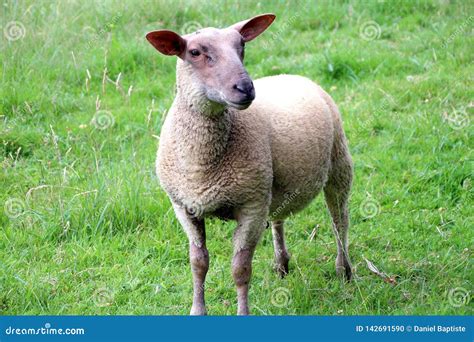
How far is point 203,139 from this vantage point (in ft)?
13.8

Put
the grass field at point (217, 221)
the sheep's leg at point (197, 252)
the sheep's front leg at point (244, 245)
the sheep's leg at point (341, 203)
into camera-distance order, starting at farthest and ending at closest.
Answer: the sheep's leg at point (341, 203), the grass field at point (217, 221), the sheep's leg at point (197, 252), the sheep's front leg at point (244, 245)

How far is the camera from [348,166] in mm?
5188

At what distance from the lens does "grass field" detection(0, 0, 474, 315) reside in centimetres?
497

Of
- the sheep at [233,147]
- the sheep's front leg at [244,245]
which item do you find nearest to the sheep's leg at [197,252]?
the sheep at [233,147]

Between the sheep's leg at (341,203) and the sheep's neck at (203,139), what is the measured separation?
44.7 inches

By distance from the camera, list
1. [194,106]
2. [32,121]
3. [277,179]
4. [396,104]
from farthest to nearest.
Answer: [396,104]
[32,121]
[277,179]
[194,106]

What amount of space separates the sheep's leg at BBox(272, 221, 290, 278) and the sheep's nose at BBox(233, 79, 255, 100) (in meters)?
1.66

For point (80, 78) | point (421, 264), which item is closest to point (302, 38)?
point (80, 78)

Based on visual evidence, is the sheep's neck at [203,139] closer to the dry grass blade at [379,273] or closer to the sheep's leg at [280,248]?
the sheep's leg at [280,248]

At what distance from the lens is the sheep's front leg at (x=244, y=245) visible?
4.32m

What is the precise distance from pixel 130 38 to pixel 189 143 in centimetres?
→ 430

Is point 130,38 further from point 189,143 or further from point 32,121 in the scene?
point 189,143

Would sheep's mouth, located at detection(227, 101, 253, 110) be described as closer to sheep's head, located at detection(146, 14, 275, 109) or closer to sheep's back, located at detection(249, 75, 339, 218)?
sheep's head, located at detection(146, 14, 275, 109)

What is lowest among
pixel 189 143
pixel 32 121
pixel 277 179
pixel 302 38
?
pixel 302 38
